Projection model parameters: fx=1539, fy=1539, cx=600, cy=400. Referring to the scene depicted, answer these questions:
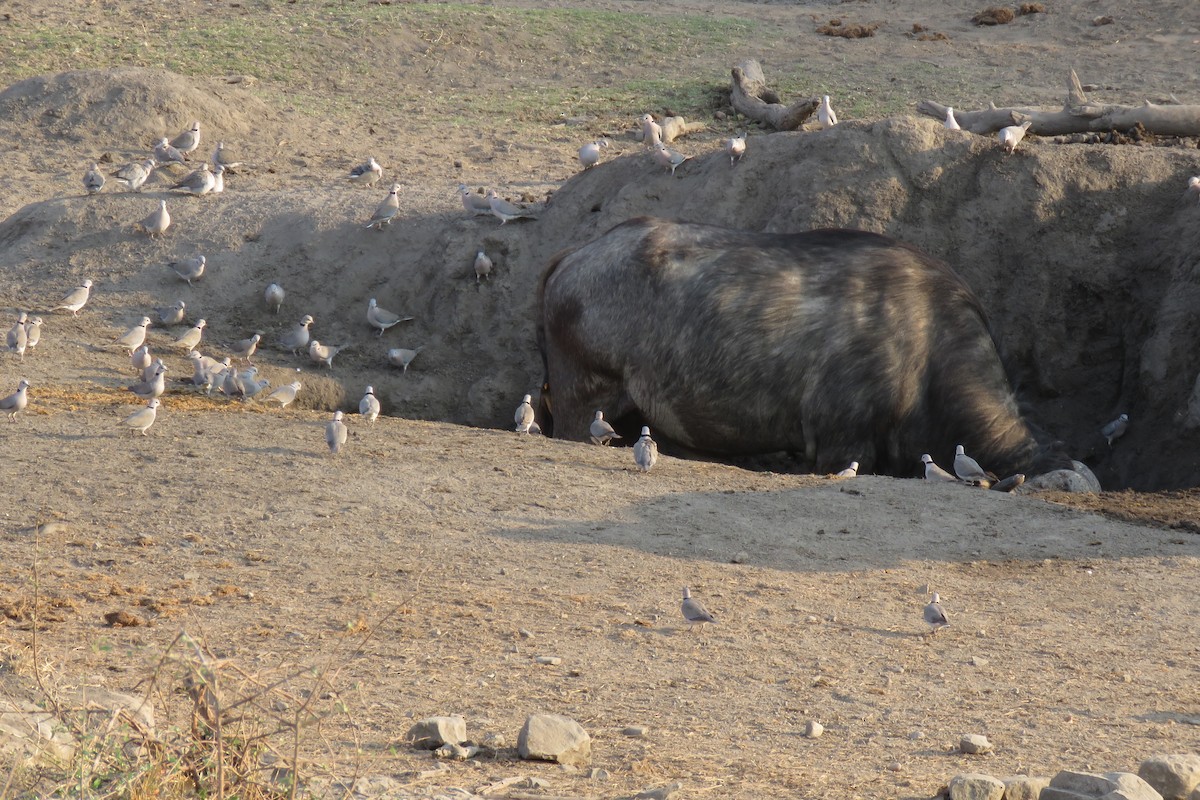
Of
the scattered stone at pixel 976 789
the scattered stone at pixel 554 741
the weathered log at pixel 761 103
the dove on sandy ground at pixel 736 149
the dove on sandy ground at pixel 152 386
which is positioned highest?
the dove on sandy ground at pixel 736 149

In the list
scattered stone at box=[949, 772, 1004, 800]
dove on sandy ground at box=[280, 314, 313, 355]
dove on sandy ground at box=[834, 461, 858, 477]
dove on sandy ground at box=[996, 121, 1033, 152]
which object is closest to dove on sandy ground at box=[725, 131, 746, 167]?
dove on sandy ground at box=[996, 121, 1033, 152]

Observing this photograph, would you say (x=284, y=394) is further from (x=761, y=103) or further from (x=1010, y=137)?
(x=761, y=103)

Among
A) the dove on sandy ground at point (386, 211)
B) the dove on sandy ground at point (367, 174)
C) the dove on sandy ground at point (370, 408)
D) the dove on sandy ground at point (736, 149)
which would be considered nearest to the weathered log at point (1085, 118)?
the dove on sandy ground at point (736, 149)

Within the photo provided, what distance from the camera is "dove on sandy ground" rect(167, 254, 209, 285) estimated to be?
38.1 ft

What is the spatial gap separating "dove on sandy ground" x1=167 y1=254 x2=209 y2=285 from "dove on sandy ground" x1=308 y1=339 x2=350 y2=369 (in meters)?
1.17

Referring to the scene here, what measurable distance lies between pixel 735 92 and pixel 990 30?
19.3 feet

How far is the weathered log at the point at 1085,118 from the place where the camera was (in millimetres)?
11398

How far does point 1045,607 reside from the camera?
6215 millimetres

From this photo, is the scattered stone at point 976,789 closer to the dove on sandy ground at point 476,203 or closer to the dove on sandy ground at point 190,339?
the dove on sandy ground at point 190,339

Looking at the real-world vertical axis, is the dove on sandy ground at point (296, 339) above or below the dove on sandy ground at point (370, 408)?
below

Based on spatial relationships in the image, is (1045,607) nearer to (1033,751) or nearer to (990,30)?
(1033,751)

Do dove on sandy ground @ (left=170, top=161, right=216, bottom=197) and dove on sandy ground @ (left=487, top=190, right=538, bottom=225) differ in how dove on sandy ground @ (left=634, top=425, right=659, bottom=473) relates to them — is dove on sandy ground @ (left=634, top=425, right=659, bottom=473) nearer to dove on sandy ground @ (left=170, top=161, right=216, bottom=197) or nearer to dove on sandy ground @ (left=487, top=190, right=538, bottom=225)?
dove on sandy ground @ (left=487, top=190, right=538, bottom=225)

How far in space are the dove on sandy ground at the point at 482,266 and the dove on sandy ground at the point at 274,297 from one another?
147 centimetres

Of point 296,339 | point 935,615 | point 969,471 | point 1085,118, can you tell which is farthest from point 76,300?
point 1085,118
